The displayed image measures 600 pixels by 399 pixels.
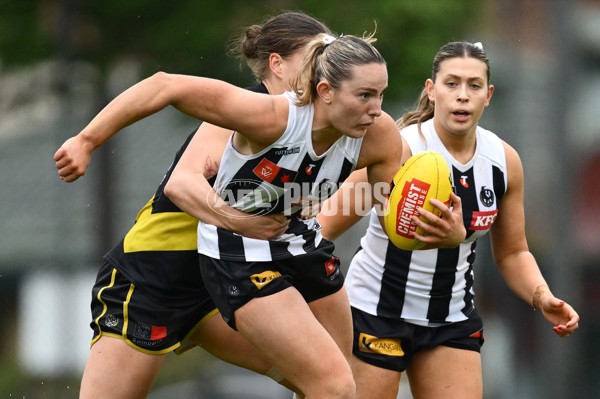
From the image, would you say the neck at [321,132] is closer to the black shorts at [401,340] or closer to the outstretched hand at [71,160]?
the outstretched hand at [71,160]

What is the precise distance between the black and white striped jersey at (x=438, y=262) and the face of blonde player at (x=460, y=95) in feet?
0.31

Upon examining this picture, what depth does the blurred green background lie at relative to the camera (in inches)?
218

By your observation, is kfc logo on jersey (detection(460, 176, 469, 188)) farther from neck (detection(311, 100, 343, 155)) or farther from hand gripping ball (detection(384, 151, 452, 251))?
neck (detection(311, 100, 343, 155))

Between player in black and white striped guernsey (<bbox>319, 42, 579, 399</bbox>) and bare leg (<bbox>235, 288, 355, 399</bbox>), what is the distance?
72 cm

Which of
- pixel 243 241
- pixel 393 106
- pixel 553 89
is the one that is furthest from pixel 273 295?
pixel 553 89

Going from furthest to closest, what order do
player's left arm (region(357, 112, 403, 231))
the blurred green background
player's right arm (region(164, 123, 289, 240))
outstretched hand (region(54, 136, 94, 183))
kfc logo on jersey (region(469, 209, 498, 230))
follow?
the blurred green background < kfc logo on jersey (region(469, 209, 498, 230)) < player's left arm (region(357, 112, 403, 231)) < player's right arm (region(164, 123, 289, 240)) < outstretched hand (region(54, 136, 94, 183))

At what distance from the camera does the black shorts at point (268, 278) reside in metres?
2.83

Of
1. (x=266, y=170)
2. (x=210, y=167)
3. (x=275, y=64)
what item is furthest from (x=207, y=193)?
(x=275, y=64)

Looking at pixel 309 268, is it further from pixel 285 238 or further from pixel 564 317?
pixel 564 317

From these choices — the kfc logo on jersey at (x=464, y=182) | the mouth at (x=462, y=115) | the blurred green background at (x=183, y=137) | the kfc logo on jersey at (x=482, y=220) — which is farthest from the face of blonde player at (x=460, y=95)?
the blurred green background at (x=183, y=137)

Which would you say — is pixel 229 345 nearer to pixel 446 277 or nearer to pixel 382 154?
pixel 446 277

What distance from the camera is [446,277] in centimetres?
352

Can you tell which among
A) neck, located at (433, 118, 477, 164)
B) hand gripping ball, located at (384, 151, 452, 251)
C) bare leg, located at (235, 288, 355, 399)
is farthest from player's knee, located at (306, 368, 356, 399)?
neck, located at (433, 118, 477, 164)

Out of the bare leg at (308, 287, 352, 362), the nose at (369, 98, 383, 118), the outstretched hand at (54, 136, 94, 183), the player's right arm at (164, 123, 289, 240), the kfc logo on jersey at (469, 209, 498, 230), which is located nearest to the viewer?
the outstretched hand at (54, 136, 94, 183)
